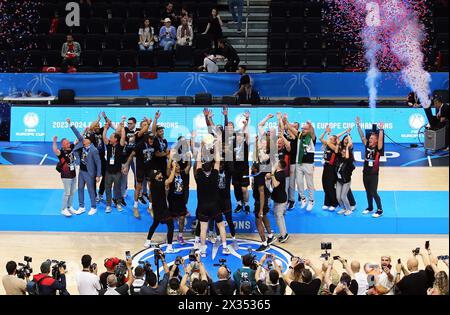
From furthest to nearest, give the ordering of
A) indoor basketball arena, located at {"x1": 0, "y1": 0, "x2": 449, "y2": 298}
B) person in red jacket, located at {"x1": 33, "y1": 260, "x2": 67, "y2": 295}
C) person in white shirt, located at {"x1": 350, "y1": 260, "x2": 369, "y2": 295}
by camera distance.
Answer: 1. indoor basketball arena, located at {"x1": 0, "y1": 0, "x2": 449, "y2": 298}
2. person in white shirt, located at {"x1": 350, "y1": 260, "x2": 369, "y2": 295}
3. person in red jacket, located at {"x1": 33, "y1": 260, "x2": 67, "y2": 295}

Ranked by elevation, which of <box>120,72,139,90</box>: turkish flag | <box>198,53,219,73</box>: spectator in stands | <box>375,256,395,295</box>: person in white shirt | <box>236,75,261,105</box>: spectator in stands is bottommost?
<box>375,256,395,295</box>: person in white shirt

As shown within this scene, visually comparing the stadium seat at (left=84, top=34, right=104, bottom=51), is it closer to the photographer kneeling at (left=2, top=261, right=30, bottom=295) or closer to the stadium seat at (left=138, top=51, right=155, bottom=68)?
the stadium seat at (left=138, top=51, right=155, bottom=68)

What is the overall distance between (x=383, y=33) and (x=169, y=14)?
6.80 meters

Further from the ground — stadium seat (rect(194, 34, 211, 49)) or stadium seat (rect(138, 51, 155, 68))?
stadium seat (rect(194, 34, 211, 49))

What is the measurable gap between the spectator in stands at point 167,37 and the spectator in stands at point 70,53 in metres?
2.45

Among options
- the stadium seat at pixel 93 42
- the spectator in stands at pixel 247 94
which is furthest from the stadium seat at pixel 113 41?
the spectator in stands at pixel 247 94

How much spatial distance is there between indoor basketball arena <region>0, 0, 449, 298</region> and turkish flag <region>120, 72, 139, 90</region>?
41 millimetres

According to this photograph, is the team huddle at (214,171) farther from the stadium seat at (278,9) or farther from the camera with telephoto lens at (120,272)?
the stadium seat at (278,9)

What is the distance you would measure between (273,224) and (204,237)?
6.29 ft

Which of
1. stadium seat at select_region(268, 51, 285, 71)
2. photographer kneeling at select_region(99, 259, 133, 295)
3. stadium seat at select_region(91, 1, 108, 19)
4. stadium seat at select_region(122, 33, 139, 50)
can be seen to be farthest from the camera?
stadium seat at select_region(91, 1, 108, 19)

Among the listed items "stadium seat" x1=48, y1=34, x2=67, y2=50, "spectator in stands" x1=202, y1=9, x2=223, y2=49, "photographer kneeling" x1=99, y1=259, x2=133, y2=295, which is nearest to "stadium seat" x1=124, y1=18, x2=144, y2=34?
"stadium seat" x1=48, y1=34, x2=67, y2=50

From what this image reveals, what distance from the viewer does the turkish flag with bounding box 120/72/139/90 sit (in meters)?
21.8

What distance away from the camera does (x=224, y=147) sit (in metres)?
13.9
